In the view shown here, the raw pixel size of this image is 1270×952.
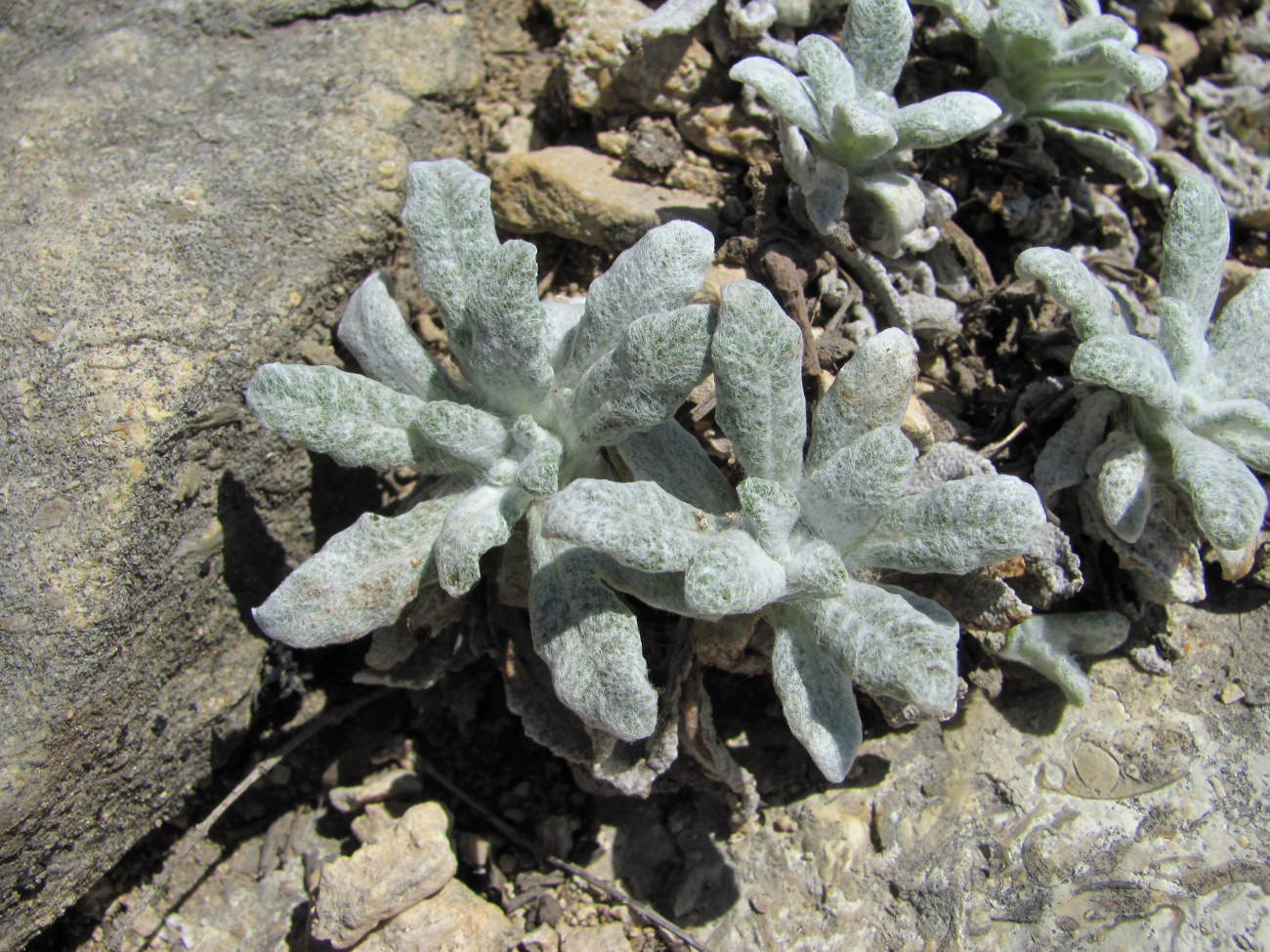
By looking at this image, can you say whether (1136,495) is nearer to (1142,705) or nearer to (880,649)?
(1142,705)

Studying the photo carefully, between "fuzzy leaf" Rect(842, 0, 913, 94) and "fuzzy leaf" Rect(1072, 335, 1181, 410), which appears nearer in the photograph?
"fuzzy leaf" Rect(1072, 335, 1181, 410)

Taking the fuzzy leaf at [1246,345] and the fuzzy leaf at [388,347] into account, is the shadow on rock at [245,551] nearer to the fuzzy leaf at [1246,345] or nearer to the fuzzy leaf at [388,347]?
the fuzzy leaf at [388,347]

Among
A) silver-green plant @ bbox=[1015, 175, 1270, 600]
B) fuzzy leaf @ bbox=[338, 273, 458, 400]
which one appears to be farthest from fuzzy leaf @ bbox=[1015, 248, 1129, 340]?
fuzzy leaf @ bbox=[338, 273, 458, 400]

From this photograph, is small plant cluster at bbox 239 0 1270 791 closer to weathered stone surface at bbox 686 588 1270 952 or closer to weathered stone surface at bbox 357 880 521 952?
weathered stone surface at bbox 686 588 1270 952

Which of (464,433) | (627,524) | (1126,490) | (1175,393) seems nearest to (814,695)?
(627,524)

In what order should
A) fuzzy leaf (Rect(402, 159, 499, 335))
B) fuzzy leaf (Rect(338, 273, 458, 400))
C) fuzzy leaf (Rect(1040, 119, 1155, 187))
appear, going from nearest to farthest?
fuzzy leaf (Rect(402, 159, 499, 335)), fuzzy leaf (Rect(338, 273, 458, 400)), fuzzy leaf (Rect(1040, 119, 1155, 187))

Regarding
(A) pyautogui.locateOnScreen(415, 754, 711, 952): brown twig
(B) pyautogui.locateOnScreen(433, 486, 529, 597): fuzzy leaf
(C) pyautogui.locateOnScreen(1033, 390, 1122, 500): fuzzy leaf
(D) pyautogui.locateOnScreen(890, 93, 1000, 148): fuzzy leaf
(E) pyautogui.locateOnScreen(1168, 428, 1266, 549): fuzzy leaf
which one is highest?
(D) pyautogui.locateOnScreen(890, 93, 1000, 148): fuzzy leaf

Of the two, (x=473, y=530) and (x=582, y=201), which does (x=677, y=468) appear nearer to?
(x=473, y=530)

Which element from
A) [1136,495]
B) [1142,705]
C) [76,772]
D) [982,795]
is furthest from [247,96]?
[1142,705]
